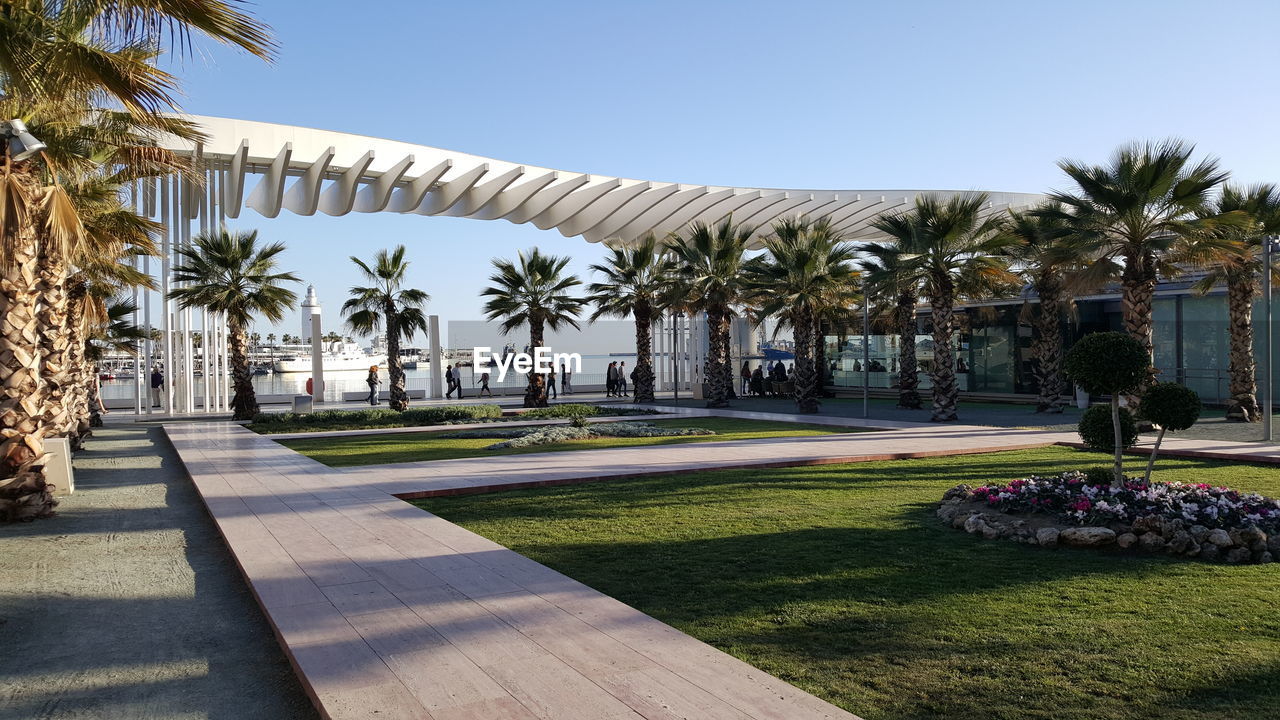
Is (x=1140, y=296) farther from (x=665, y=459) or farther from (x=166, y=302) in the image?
(x=166, y=302)

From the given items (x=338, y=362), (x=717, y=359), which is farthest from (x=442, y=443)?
(x=338, y=362)

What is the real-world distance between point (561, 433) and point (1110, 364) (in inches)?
479

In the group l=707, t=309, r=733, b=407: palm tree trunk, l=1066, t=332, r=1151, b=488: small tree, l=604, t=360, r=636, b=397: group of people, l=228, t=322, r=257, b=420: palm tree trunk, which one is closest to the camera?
l=1066, t=332, r=1151, b=488: small tree

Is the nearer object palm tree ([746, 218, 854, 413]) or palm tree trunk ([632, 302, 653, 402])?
palm tree ([746, 218, 854, 413])

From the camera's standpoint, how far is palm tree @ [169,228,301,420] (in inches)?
998

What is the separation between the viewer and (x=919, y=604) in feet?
18.7

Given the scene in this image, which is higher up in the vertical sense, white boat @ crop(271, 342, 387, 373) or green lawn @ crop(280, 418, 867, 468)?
white boat @ crop(271, 342, 387, 373)

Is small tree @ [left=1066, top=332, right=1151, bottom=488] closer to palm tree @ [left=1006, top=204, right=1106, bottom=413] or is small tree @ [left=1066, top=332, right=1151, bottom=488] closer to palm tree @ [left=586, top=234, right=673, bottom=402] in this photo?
palm tree @ [left=1006, top=204, right=1106, bottom=413]

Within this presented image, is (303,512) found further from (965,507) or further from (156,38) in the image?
(965,507)

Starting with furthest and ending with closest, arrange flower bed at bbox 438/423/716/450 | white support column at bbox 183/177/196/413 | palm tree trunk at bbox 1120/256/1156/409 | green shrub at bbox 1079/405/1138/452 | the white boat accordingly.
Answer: the white boat, white support column at bbox 183/177/196/413, flower bed at bbox 438/423/716/450, palm tree trunk at bbox 1120/256/1156/409, green shrub at bbox 1079/405/1138/452

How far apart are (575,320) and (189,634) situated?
86.0ft

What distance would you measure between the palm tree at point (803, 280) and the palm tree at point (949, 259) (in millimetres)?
3251

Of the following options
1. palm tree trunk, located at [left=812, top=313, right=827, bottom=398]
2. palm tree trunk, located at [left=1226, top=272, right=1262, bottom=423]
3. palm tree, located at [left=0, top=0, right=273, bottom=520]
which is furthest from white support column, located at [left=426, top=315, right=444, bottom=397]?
palm tree trunk, located at [left=1226, top=272, right=1262, bottom=423]

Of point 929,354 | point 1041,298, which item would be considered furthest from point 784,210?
point 1041,298
